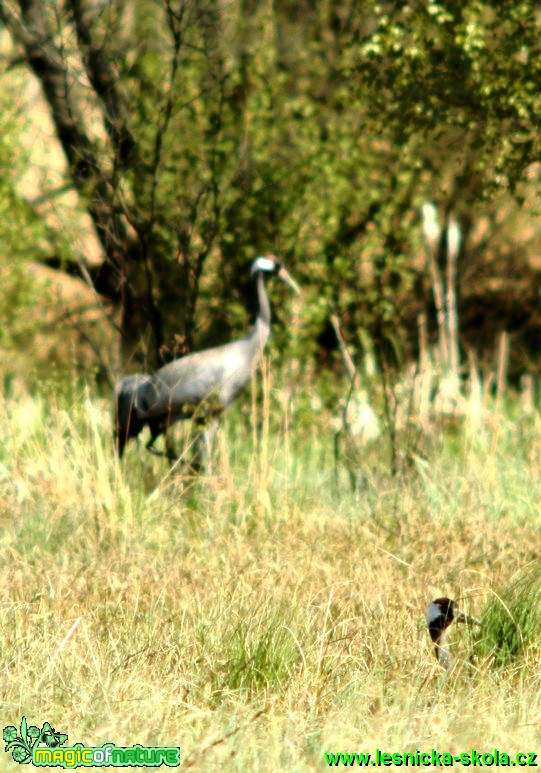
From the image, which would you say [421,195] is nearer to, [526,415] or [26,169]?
[526,415]

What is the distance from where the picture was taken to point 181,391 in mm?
6773

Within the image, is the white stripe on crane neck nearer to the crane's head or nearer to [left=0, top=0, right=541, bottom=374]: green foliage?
the crane's head

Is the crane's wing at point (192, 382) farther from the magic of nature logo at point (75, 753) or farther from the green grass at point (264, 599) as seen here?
the magic of nature logo at point (75, 753)

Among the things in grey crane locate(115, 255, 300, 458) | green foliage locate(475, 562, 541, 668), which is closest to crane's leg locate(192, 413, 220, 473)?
grey crane locate(115, 255, 300, 458)

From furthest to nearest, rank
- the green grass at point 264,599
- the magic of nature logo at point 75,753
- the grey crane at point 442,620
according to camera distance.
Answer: the grey crane at point 442,620
the green grass at point 264,599
the magic of nature logo at point 75,753

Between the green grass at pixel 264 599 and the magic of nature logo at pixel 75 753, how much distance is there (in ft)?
0.17

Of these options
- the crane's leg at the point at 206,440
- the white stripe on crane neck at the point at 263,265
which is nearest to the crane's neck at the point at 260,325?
the white stripe on crane neck at the point at 263,265

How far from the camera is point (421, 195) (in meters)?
10.2

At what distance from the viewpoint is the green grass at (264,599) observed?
374 centimetres

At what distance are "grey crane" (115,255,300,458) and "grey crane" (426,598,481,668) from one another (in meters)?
2.64

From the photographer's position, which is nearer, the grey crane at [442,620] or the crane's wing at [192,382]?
the grey crane at [442,620]

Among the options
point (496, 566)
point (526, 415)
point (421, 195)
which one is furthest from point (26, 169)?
point (496, 566)

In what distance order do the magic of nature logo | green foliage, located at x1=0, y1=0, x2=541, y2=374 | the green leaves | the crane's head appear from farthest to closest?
the crane's head → green foliage, located at x1=0, y1=0, x2=541, y2=374 → the green leaves → the magic of nature logo

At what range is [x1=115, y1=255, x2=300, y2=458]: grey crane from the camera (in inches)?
264
